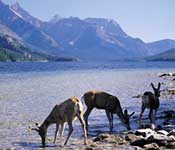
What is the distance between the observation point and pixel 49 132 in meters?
28.0

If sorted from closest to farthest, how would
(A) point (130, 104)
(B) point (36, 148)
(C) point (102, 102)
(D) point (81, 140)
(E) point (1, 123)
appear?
(B) point (36, 148)
(D) point (81, 140)
(C) point (102, 102)
(E) point (1, 123)
(A) point (130, 104)

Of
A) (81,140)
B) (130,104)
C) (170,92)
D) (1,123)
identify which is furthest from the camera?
(170,92)

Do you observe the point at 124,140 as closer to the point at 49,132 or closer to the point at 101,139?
the point at 101,139

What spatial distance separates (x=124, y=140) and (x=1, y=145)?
688 centimetres

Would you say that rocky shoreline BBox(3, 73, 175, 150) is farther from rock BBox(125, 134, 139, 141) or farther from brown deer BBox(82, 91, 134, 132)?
brown deer BBox(82, 91, 134, 132)

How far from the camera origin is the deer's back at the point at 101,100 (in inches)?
1091

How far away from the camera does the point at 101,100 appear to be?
27.7 meters

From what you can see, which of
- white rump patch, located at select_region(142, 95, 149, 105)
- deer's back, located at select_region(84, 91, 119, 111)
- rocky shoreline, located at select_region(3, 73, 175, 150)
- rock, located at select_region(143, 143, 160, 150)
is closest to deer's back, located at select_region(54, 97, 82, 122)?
rocky shoreline, located at select_region(3, 73, 175, 150)

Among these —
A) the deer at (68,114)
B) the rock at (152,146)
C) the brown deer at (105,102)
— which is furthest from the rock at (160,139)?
the brown deer at (105,102)

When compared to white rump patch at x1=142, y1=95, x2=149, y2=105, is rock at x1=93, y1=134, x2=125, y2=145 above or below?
below

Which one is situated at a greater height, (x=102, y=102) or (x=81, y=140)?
(x=102, y=102)

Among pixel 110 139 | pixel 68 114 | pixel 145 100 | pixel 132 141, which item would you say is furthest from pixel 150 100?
pixel 68 114

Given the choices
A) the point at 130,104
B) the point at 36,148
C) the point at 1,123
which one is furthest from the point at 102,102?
the point at 130,104

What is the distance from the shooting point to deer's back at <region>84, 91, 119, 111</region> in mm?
27703
